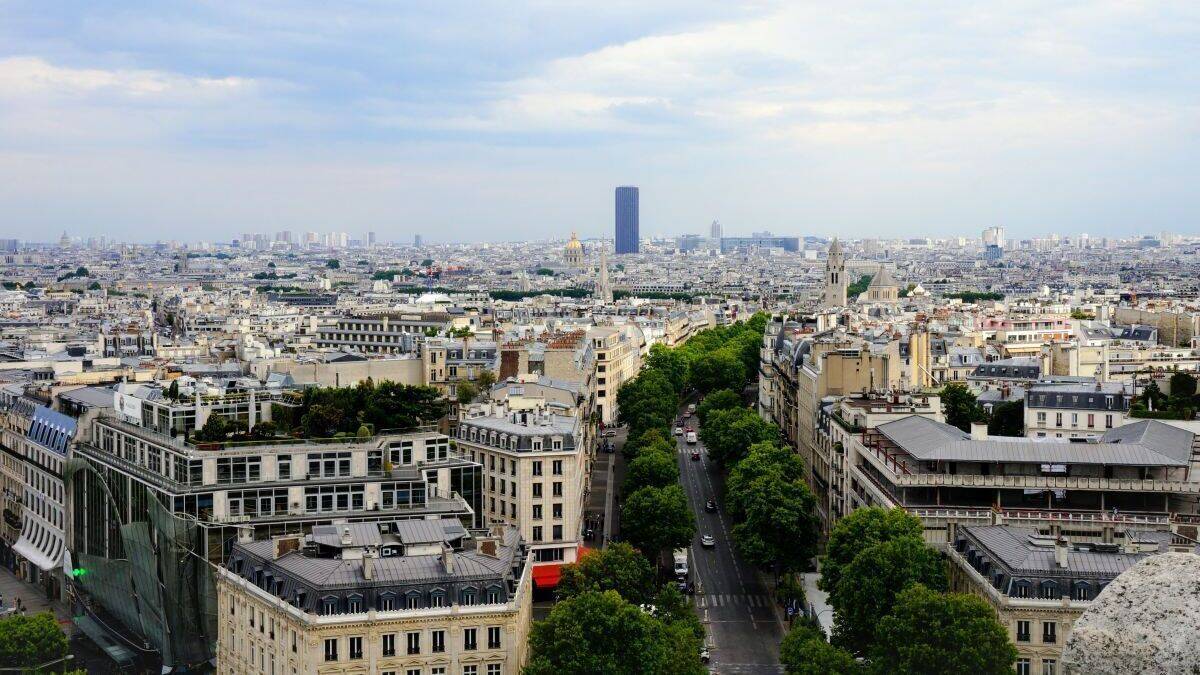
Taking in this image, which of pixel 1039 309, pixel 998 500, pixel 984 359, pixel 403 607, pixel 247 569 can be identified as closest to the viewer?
pixel 403 607

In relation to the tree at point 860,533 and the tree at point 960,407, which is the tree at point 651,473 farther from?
the tree at point 860,533

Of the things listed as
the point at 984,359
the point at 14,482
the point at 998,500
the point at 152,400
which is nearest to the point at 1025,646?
the point at 998,500

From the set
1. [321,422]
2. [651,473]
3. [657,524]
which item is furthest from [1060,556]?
[651,473]

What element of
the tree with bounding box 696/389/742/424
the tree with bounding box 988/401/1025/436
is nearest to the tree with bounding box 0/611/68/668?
the tree with bounding box 988/401/1025/436

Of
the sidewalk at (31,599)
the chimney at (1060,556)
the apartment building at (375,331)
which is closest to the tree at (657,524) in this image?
the chimney at (1060,556)

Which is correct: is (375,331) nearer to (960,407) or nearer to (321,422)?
(960,407)

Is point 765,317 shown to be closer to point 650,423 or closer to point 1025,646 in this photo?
point 650,423
